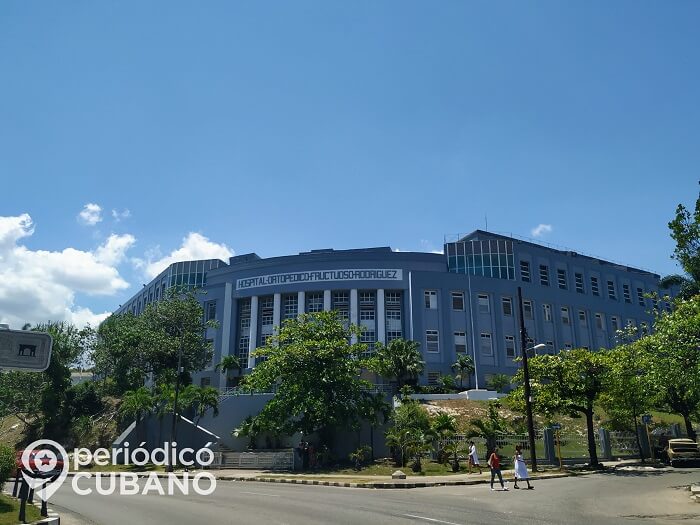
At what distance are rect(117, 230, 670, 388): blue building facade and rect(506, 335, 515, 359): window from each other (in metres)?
0.11

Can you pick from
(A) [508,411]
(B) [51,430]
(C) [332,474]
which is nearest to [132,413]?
(B) [51,430]

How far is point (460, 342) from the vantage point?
5725 cm

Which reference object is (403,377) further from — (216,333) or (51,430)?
(51,430)

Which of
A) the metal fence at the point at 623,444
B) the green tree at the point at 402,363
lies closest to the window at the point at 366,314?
the green tree at the point at 402,363

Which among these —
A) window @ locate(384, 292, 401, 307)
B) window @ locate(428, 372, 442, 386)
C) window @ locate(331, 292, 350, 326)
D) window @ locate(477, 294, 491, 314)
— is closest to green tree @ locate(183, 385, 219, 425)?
window @ locate(331, 292, 350, 326)

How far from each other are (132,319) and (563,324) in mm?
47404

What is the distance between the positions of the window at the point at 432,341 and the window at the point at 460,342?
77.7 inches

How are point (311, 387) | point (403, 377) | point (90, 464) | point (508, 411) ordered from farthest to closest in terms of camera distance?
point (403, 377) < point (508, 411) < point (90, 464) < point (311, 387)

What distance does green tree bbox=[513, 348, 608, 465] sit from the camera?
29.5 metres

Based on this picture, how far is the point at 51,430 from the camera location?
50.0m

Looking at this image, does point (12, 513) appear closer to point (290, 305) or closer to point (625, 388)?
point (625, 388)

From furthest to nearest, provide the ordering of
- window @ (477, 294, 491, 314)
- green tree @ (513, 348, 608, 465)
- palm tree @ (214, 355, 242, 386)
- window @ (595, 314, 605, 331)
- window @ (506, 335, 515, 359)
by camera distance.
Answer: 1. window @ (595, 314, 605, 331)
2. window @ (477, 294, 491, 314)
3. window @ (506, 335, 515, 359)
4. palm tree @ (214, 355, 242, 386)
5. green tree @ (513, 348, 608, 465)

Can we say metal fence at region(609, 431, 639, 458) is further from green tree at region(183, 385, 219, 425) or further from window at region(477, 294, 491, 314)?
green tree at region(183, 385, 219, 425)

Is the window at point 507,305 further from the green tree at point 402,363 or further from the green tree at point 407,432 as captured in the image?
the green tree at point 407,432
